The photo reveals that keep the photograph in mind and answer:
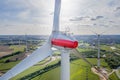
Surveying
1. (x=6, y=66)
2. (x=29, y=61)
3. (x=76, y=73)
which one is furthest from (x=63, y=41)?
(x=6, y=66)

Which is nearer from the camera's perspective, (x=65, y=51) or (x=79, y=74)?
(x=65, y=51)

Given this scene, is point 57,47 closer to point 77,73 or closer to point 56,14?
point 56,14

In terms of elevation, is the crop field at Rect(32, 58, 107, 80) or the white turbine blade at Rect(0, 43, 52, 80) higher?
the white turbine blade at Rect(0, 43, 52, 80)

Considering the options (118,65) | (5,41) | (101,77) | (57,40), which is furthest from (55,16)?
(5,41)

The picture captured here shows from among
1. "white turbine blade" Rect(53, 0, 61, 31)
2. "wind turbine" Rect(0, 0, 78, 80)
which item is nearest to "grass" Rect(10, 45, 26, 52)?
"white turbine blade" Rect(53, 0, 61, 31)

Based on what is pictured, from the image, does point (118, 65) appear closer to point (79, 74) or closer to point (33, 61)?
point (79, 74)

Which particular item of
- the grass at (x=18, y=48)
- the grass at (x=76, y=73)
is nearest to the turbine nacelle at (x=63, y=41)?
the grass at (x=76, y=73)

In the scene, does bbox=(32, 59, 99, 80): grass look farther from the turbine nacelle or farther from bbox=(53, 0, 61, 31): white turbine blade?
the turbine nacelle

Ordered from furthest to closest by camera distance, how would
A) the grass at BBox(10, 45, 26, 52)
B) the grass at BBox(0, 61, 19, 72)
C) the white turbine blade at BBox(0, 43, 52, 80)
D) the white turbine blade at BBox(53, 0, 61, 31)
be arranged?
the grass at BBox(10, 45, 26, 52) < the grass at BBox(0, 61, 19, 72) < the white turbine blade at BBox(53, 0, 61, 31) < the white turbine blade at BBox(0, 43, 52, 80)
